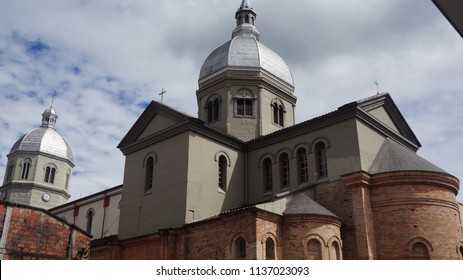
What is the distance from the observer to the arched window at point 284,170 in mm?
22234

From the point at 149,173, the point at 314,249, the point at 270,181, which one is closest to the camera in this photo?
the point at 314,249

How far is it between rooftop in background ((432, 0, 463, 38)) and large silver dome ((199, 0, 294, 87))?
23129 millimetres

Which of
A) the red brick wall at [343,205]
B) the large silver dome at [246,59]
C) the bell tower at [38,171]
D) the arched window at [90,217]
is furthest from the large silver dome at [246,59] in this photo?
the bell tower at [38,171]

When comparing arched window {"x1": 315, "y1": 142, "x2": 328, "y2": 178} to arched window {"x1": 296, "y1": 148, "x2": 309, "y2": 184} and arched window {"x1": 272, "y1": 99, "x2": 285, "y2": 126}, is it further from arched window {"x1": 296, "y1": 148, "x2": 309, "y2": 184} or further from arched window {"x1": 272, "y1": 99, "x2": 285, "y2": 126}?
Result: arched window {"x1": 272, "y1": 99, "x2": 285, "y2": 126}

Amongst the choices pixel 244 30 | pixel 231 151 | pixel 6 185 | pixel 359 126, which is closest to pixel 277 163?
pixel 231 151

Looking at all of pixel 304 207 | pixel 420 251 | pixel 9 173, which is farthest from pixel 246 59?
pixel 9 173

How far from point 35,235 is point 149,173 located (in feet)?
34.2

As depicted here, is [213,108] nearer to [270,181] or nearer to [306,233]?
[270,181]

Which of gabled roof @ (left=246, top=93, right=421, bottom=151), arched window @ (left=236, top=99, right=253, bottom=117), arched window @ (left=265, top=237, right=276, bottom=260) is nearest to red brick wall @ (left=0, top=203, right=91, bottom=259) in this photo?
arched window @ (left=265, top=237, right=276, bottom=260)

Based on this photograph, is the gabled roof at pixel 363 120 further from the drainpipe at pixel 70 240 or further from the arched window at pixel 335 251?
the drainpipe at pixel 70 240

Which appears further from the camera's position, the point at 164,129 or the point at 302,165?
the point at 164,129

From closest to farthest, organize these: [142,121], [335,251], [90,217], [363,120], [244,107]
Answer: [335,251]
[363,120]
[142,121]
[244,107]
[90,217]

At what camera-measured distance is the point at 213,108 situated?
1089 inches

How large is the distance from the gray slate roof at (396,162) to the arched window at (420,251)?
10.3 feet
